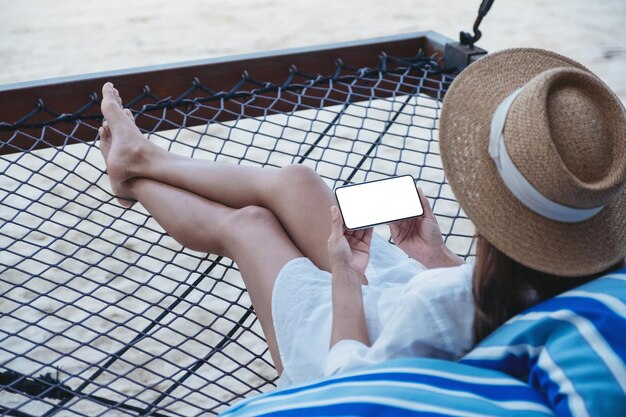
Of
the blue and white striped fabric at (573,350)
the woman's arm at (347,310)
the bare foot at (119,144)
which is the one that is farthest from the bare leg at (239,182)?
the blue and white striped fabric at (573,350)

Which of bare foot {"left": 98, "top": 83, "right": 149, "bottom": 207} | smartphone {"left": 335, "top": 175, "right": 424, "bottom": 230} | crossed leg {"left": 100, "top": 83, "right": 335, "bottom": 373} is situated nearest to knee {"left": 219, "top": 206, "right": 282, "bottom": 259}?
crossed leg {"left": 100, "top": 83, "right": 335, "bottom": 373}

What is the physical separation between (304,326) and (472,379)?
350mm

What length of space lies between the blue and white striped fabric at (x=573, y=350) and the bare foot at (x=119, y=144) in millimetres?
807

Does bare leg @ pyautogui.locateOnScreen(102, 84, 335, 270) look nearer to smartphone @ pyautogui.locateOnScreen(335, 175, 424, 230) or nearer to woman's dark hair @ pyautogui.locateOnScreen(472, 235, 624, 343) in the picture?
smartphone @ pyautogui.locateOnScreen(335, 175, 424, 230)

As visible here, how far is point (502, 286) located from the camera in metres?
0.79

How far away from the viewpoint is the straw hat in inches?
28.7

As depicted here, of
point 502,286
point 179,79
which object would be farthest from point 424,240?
point 179,79

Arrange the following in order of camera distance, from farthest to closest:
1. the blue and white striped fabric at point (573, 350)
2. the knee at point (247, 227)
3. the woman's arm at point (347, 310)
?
the knee at point (247, 227)
the woman's arm at point (347, 310)
the blue and white striped fabric at point (573, 350)

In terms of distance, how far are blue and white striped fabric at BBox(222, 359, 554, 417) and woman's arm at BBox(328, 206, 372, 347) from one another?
0.13 m

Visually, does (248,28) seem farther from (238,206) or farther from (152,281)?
(238,206)

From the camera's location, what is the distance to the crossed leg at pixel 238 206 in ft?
3.75

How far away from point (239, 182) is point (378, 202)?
281 millimetres

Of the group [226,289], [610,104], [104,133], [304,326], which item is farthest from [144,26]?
[610,104]

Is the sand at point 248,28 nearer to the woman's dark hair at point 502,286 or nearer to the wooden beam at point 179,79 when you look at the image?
Result: the wooden beam at point 179,79
